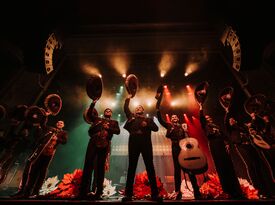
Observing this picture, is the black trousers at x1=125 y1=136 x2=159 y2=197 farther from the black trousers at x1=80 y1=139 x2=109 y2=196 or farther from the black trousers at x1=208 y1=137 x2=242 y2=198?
the black trousers at x1=208 y1=137 x2=242 y2=198

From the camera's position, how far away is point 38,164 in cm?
498

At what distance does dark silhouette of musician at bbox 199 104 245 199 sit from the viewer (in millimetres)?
4266

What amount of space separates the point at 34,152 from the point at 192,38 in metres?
7.91

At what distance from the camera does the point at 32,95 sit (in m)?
8.03

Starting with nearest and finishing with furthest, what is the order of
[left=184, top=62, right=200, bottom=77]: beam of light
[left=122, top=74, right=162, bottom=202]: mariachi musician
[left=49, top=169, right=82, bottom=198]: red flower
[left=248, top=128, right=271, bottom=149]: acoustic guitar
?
[left=122, top=74, right=162, bottom=202]: mariachi musician < [left=49, top=169, right=82, bottom=198]: red flower < [left=248, top=128, right=271, bottom=149]: acoustic guitar < [left=184, top=62, right=200, bottom=77]: beam of light

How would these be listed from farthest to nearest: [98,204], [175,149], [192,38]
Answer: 1. [192,38]
2. [175,149]
3. [98,204]

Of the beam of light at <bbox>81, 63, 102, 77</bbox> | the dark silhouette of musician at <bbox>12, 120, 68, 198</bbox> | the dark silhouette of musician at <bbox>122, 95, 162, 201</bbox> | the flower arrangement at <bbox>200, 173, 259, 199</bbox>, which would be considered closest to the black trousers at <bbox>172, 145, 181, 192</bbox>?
the flower arrangement at <bbox>200, 173, 259, 199</bbox>

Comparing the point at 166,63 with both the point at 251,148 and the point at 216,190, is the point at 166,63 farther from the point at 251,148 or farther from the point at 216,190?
the point at 216,190

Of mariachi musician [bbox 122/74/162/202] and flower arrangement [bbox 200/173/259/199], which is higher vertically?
mariachi musician [bbox 122/74/162/202]

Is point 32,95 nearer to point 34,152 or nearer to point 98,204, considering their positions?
point 34,152

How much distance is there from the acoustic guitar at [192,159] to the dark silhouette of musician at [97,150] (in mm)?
1786

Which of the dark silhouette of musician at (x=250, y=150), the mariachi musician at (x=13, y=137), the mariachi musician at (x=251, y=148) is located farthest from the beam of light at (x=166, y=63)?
the mariachi musician at (x=13, y=137)

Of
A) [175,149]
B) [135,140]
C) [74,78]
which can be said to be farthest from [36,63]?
[175,149]

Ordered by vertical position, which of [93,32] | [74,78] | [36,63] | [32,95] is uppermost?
[93,32]
